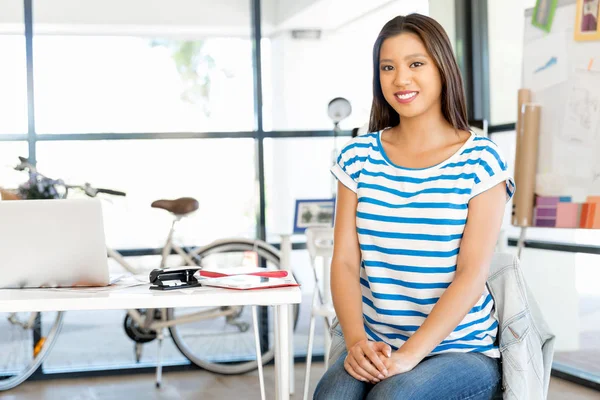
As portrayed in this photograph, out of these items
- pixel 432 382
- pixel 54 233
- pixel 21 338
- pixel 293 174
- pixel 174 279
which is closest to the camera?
pixel 432 382

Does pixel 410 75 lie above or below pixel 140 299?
above

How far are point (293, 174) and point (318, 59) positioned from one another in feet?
2.23

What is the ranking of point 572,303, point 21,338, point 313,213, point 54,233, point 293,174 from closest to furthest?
1. point 54,233
2. point 572,303
3. point 313,213
4. point 21,338
5. point 293,174

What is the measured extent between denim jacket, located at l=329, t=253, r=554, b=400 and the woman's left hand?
0.21 m

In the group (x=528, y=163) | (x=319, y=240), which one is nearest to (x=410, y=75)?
(x=319, y=240)

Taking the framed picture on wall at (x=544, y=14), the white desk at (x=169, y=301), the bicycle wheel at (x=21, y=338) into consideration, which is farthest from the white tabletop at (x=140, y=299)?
the bicycle wheel at (x=21, y=338)

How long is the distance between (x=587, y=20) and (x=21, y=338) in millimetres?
3231

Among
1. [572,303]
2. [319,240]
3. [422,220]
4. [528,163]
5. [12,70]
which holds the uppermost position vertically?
[12,70]

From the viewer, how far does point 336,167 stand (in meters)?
1.84

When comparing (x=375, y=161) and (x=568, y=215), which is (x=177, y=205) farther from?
(x=375, y=161)

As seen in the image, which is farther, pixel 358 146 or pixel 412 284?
pixel 358 146

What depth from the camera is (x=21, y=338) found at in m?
4.23

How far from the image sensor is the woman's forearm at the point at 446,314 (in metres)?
1.58

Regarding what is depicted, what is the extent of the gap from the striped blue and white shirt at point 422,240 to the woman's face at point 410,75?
5.2 inches
